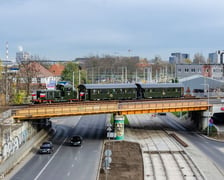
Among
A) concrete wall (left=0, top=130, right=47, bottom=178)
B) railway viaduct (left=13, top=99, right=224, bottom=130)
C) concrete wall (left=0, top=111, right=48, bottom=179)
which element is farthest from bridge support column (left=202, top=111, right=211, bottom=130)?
concrete wall (left=0, top=111, right=48, bottom=179)

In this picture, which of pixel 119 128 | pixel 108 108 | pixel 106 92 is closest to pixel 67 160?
pixel 119 128

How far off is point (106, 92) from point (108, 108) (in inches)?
369

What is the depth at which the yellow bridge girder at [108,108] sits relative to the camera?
52500 millimetres

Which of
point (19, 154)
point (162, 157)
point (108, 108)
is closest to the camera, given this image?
point (19, 154)

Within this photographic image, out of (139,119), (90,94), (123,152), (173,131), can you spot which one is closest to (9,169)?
(123,152)

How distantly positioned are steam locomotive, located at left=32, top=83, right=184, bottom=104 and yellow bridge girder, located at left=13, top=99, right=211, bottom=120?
6.81 metres

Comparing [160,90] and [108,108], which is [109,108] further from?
[160,90]

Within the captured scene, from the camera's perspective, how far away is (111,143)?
185ft

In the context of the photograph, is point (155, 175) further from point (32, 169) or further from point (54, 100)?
point (54, 100)

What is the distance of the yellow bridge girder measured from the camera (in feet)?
172

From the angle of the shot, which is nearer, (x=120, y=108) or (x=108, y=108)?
(x=108, y=108)

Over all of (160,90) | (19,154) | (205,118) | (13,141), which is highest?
(160,90)

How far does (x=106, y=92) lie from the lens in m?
67.5

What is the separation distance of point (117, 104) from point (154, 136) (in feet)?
37.0
